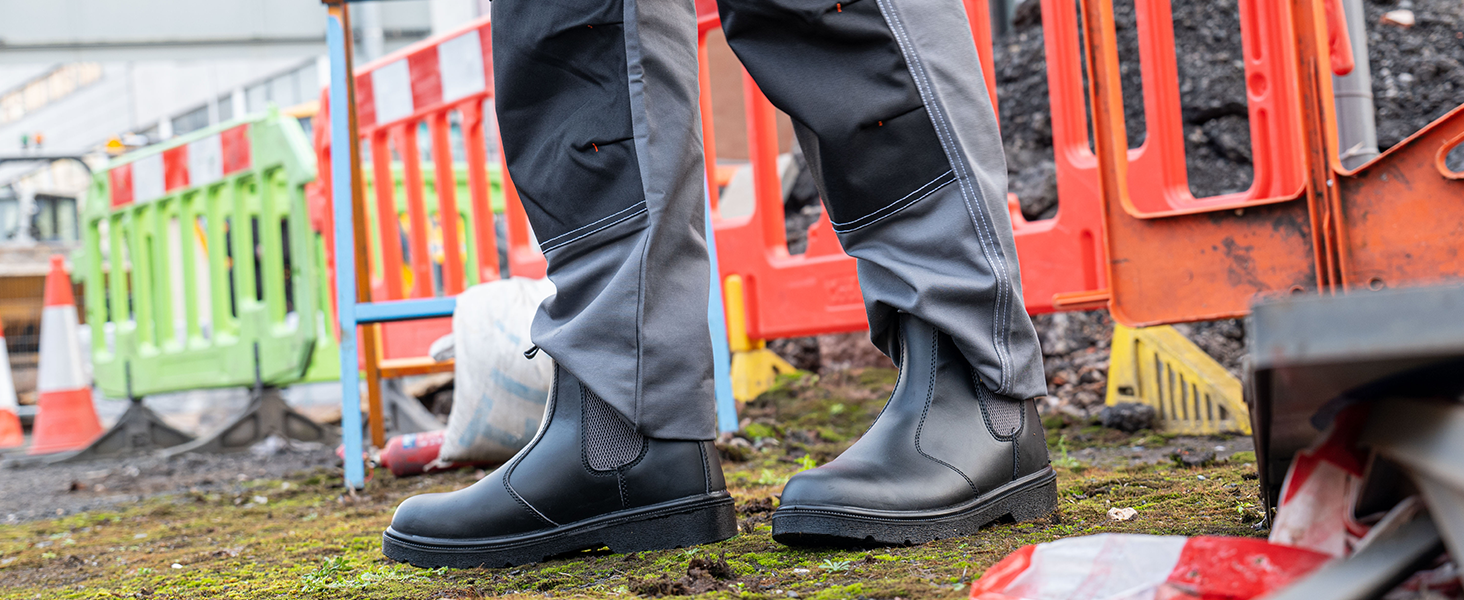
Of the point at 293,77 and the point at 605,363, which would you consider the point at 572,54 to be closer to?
the point at 605,363

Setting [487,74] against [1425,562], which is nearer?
[1425,562]

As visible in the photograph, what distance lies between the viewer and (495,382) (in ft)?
7.22

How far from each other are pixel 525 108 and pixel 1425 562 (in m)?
0.96

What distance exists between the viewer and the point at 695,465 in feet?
3.65

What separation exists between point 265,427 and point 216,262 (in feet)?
2.78

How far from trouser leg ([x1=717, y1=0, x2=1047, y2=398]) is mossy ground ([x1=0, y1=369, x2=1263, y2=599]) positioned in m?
0.23

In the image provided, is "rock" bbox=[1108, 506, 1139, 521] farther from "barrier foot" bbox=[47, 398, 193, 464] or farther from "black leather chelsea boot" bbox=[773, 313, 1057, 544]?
"barrier foot" bbox=[47, 398, 193, 464]

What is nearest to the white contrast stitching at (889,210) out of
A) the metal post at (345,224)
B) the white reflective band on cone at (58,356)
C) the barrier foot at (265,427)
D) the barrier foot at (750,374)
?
the metal post at (345,224)

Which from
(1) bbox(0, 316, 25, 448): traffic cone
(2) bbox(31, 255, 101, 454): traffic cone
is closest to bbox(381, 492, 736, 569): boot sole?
(2) bbox(31, 255, 101, 454): traffic cone

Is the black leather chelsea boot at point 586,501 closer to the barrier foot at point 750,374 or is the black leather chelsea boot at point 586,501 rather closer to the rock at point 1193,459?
the rock at point 1193,459

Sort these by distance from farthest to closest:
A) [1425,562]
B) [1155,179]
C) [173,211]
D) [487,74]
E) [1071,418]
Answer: [173,211]
[487,74]
[1071,418]
[1155,179]
[1425,562]

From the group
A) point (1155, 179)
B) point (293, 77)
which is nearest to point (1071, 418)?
point (1155, 179)

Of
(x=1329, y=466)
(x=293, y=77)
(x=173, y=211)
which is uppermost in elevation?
(x=293, y=77)

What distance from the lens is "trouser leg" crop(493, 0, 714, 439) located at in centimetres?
110
